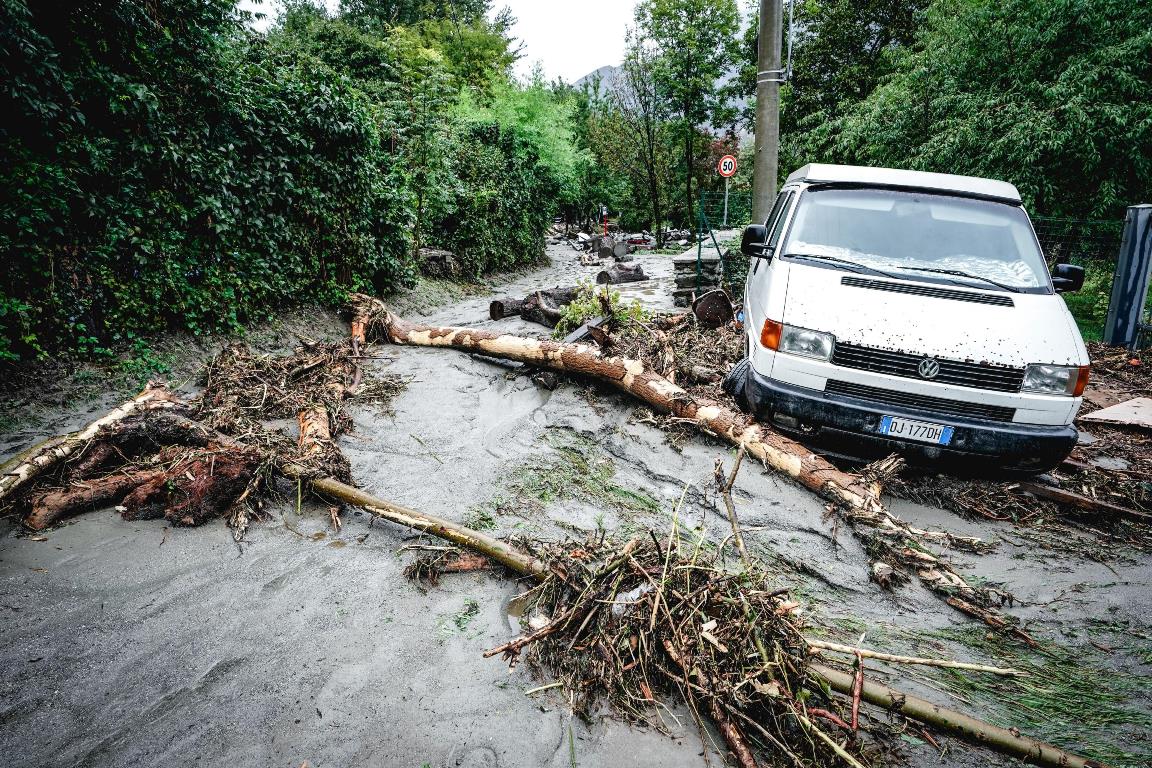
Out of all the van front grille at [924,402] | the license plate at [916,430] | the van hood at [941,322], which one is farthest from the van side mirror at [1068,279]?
the license plate at [916,430]

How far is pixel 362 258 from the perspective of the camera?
349 inches

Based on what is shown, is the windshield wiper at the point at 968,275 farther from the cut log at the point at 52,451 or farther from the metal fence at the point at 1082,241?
the cut log at the point at 52,451

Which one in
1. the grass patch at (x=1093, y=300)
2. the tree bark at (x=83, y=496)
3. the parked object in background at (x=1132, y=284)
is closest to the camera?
the tree bark at (x=83, y=496)

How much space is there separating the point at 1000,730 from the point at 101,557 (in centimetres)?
447

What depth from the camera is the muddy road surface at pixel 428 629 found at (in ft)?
6.58

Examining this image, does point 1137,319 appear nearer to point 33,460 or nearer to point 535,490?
point 535,490

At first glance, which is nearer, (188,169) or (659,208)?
(188,169)

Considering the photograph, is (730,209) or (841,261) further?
(730,209)

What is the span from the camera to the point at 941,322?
3762 mm

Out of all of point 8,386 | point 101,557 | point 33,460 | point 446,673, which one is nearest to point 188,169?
point 8,386

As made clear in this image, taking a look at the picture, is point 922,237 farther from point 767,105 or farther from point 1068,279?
point 767,105

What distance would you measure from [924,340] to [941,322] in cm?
24

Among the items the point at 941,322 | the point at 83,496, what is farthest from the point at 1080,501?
the point at 83,496

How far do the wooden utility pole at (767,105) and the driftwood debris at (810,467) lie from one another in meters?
5.51
